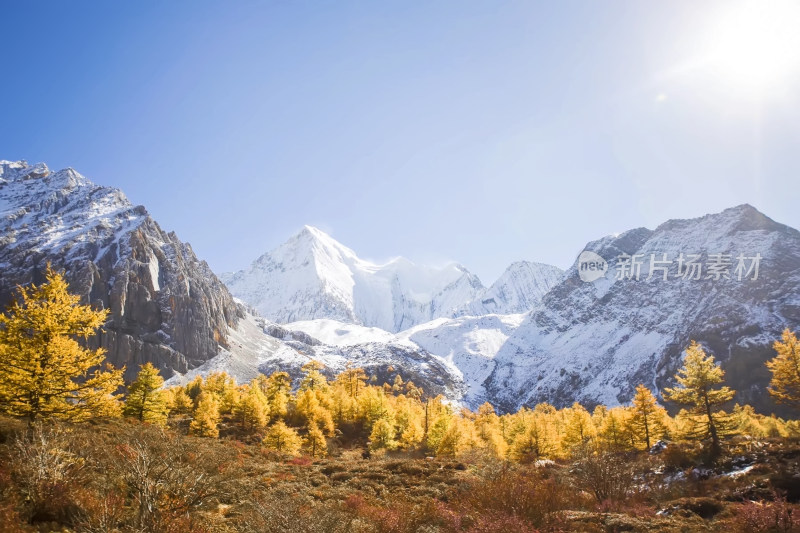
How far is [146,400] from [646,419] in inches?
→ 2061

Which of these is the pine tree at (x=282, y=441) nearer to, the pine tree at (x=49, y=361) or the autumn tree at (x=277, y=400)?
the autumn tree at (x=277, y=400)

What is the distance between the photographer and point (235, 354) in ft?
612

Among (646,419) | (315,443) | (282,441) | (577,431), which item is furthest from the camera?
(577,431)

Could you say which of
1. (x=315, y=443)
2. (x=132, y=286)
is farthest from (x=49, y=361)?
(x=132, y=286)

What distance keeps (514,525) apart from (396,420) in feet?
160

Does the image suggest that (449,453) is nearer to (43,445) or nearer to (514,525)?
(514,525)

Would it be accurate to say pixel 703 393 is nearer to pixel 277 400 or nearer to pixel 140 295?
pixel 277 400

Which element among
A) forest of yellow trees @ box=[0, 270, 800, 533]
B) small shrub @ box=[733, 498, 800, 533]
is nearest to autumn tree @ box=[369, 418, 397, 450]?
forest of yellow trees @ box=[0, 270, 800, 533]

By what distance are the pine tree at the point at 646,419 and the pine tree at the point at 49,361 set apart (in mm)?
45934

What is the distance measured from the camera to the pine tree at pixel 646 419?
133ft

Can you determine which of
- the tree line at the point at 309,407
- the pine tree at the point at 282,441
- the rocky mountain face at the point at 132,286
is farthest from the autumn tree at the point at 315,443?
the rocky mountain face at the point at 132,286

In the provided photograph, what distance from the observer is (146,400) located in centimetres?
3772

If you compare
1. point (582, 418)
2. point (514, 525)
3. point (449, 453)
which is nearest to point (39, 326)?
point (514, 525)

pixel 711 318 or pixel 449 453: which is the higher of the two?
pixel 711 318
